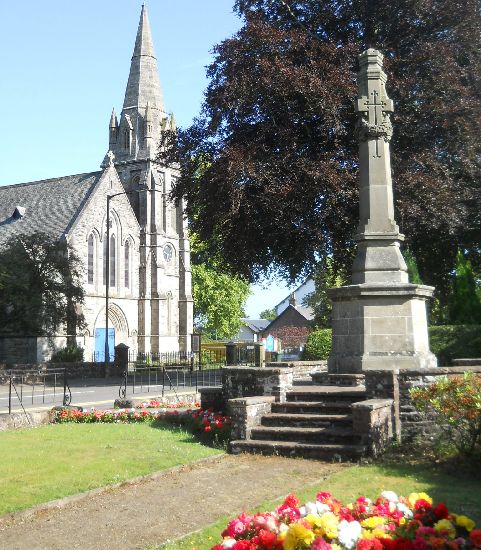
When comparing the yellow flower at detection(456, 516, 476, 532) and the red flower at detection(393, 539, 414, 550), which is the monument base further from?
the red flower at detection(393, 539, 414, 550)

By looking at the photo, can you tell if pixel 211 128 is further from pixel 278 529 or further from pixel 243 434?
pixel 278 529

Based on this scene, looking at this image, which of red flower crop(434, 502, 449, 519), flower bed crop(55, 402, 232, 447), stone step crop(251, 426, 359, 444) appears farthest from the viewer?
flower bed crop(55, 402, 232, 447)

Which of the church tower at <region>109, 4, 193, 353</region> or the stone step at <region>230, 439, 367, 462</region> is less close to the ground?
the church tower at <region>109, 4, 193, 353</region>

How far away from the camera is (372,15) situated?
2309 cm

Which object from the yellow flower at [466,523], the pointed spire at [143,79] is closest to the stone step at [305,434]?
the yellow flower at [466,523]

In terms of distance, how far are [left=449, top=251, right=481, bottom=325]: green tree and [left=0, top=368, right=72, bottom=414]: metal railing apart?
14.8 m

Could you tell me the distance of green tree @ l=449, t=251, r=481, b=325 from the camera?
79.5 ft

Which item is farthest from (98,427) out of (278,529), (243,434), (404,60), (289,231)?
(404,60)

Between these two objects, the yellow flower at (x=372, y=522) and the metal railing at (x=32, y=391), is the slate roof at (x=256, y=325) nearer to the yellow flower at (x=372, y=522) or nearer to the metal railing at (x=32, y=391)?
the metal railing at (x=32, y=391)

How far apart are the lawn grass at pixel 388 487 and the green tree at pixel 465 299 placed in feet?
55.9

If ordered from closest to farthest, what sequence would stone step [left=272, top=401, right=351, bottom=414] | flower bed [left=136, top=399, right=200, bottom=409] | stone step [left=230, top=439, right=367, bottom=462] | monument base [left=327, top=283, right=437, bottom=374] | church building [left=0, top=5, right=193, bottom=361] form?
stone step [left=230, top=439, right=367, bottom=462] → stone step [left=272, top=401, right=351, bottom=414] → monument base [left=327, top=283, right=437, bottom=374] → flower bed [left=136, top=399, right=200, bottom=409] → church building [left=0, top=5, right=193, bottom=361]

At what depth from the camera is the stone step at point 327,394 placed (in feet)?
34.7

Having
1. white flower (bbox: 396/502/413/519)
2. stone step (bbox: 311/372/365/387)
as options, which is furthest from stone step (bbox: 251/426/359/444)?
white flower (bbox: 396/502/413/519)

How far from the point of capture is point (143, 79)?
56.7 m
